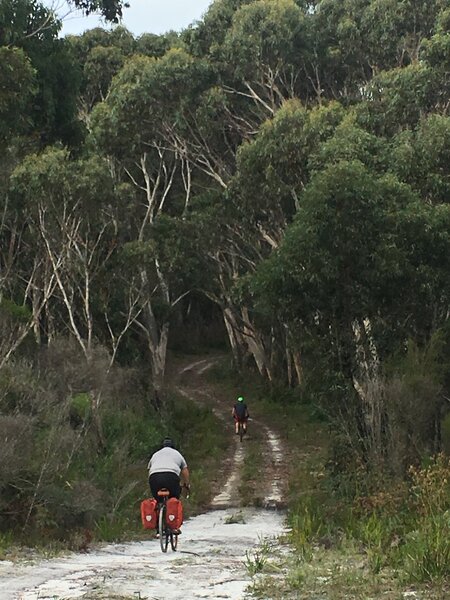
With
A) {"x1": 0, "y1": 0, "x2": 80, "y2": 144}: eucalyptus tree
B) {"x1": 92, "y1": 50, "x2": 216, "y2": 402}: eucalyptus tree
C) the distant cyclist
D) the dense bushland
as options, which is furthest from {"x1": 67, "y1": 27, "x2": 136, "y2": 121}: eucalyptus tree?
the distant cyclist

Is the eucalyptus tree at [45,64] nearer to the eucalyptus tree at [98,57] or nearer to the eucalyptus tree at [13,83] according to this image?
the eucalyptus tree at [13,83]

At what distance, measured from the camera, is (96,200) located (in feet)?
73.5

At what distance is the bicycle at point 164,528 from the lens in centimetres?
899

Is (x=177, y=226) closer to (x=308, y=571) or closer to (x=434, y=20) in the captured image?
(x=434, y=20)

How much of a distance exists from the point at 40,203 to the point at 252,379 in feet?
63.3

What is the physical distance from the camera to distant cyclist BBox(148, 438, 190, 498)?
9.38 m

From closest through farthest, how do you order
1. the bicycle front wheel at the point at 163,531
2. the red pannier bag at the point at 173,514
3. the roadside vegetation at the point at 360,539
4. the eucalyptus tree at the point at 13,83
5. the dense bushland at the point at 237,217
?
the roadside vegetation at the point at 360,539 → the bicycle front wheel at the point at 163,531 → the red pannier bag at the point at 173,514 → the eucalyptus tree at the point at 13,83 → the dense bushland at the point at 237,217

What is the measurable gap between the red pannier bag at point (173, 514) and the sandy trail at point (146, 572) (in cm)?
31

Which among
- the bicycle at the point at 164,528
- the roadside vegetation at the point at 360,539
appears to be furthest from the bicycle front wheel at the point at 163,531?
the roadside vegetation at the point at 360,539

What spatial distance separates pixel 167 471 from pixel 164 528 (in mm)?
680

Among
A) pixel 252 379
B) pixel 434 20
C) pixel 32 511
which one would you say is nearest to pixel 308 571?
pixel 32 511

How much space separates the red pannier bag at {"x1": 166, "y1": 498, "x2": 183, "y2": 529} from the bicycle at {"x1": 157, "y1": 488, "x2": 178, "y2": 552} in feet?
0.13

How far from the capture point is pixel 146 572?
268 inches

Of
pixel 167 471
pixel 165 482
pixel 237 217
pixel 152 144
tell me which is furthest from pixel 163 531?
pixel 152 144
